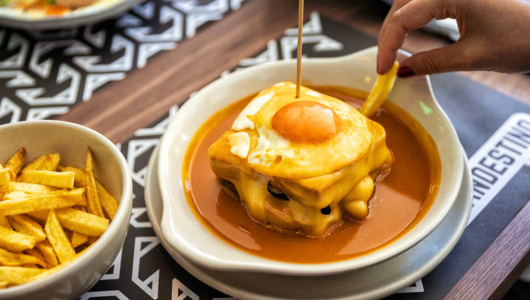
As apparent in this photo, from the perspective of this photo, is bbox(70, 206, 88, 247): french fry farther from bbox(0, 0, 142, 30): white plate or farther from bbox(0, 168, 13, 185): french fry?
bbox(0, 0, 142, 30): white plate

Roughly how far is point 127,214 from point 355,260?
664 millimetres

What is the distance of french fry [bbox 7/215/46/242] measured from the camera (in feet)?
4.19

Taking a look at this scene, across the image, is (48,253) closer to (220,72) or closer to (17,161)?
(17,161)

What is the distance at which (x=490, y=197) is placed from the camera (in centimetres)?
169

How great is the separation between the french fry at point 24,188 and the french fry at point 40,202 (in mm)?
48

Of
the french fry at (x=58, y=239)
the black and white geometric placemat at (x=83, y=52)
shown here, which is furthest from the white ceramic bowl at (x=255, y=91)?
the black and white geometric placemat at (x=83, y=52)

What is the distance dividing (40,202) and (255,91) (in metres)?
0.99

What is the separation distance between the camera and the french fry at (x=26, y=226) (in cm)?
128

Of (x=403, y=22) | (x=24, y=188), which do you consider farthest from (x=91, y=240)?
(x=403, y=22)

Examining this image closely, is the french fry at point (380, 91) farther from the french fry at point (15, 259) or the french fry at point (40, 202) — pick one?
the french fry at point (15, 259)

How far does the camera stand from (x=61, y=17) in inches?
92.6

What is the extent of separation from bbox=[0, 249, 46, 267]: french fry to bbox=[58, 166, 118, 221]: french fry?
0.81 ft

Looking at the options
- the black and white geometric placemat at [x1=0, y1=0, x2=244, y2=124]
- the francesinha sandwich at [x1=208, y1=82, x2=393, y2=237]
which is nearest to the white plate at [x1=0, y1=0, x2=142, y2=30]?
the black and white geometric placemat at [x1=0, y1=0, x2=244, y2=124]

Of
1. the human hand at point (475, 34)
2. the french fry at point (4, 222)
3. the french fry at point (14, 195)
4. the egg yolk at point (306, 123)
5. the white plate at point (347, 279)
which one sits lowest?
the white plate at point (347, 279)
